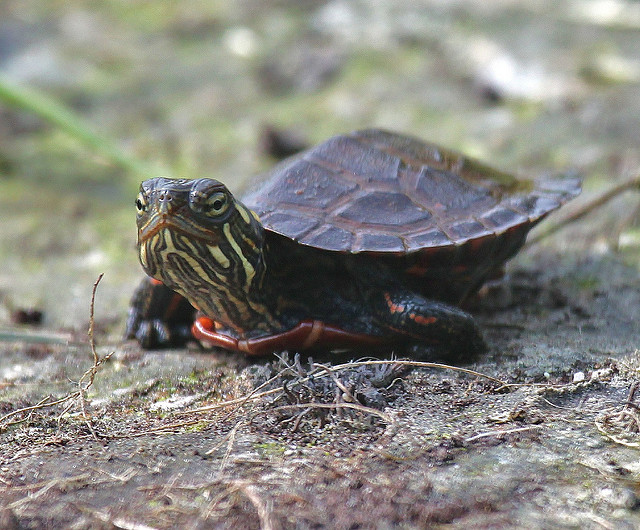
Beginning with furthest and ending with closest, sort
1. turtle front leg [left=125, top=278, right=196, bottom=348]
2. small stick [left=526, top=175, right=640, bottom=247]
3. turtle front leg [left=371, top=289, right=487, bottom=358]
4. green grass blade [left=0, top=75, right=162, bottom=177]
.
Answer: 1. green grass blade [left=0, top=75, right=162, bottom=177]
2. small stick [left=526, top=175, right=640, bottom=247]
3. turtle front leg [left=125, top=278, right=196, bottom=348]
4. turtle front leg [left=371, top=289, right=487, bottom=358]

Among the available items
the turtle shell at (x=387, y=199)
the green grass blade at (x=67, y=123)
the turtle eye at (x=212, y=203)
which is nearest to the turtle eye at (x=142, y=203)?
the turtle eye at (x=212, y=203)

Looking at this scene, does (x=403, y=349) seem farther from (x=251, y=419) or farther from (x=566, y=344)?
(x=251, y=419)

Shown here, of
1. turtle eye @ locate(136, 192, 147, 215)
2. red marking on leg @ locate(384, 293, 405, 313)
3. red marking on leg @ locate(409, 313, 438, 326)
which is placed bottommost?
red marking on leg @ locate(409, 313, 438, 326)

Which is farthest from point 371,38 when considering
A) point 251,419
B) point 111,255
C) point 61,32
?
point 251,419

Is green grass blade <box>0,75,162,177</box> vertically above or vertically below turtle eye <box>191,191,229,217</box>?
above

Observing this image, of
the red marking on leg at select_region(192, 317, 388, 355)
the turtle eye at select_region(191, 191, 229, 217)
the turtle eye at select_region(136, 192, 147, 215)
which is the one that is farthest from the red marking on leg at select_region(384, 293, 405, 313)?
the turtle eye at select_region(136, 192, 147, 215)

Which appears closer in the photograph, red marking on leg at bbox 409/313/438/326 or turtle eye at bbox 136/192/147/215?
turtle eye at bbox 136/192/147/215

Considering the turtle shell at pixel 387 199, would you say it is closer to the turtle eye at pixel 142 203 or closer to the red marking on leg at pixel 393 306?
the red marking on leg at pixel 393 306

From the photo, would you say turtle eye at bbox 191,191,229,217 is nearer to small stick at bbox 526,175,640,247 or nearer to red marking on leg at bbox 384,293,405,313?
red marking on leg at bbox 384,293,405,313
